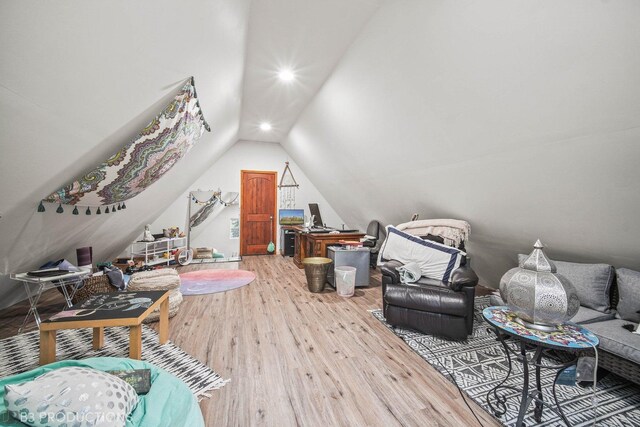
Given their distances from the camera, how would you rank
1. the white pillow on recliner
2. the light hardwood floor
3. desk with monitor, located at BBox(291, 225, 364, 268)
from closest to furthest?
1. the light hardwood floor
2. the white pillow on recliner
3. desk with monitor, located at BBox(291, 225, 364, 268)

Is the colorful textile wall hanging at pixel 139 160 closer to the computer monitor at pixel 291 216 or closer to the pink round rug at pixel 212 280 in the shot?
the pink round rug at pixel 212 280

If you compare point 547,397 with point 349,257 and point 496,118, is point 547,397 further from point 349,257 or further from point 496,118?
point 349,257

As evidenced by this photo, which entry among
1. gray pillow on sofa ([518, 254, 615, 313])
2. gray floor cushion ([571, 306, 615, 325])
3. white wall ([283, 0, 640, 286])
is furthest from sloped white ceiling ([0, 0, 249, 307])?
gray floor cushion ([571, 306, 615, 325])

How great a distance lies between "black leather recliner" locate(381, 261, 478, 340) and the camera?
233cm

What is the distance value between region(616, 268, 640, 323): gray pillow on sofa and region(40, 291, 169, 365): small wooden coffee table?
12.2 ft

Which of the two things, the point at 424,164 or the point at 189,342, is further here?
the point at 424,164

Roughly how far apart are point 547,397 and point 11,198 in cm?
384

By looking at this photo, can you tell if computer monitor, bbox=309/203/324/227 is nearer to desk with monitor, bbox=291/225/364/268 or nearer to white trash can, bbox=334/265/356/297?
desk with monitor, bbox=291/225/364/268

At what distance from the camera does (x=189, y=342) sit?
2311 mm

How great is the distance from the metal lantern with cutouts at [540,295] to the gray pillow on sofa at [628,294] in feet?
4.24

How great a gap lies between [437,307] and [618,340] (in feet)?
3.72

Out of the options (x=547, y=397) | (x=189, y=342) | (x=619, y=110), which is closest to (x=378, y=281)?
(x=547, y=397)

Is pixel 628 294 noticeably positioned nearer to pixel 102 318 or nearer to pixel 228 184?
pixel 102 318

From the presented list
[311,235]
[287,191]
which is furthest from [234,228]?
[311,235]
